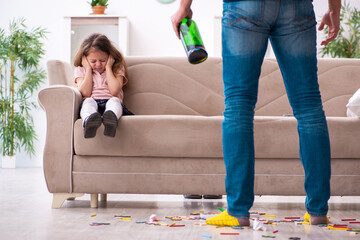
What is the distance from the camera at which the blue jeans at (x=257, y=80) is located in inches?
57.7

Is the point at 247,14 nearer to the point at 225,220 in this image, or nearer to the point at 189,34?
the point at 189,34

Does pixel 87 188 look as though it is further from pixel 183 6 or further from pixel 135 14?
pixel 135 14

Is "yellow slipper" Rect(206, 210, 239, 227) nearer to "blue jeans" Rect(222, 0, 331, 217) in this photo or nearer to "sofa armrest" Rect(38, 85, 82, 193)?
"blue jeans" Rect(222, 0, 331, 217)

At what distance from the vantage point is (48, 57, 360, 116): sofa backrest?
9.12 feet

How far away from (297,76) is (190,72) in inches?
54.3

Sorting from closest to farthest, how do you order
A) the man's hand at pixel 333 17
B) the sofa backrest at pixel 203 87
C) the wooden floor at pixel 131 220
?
the wooden floor at pixel 131 220
the man's hand at pixel 333 17
the sofa backrest at pixel 203 87

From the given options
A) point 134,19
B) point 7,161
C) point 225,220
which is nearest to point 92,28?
point 134,19

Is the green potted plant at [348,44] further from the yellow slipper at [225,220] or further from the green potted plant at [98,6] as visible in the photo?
the yellow slipper at [225,220]

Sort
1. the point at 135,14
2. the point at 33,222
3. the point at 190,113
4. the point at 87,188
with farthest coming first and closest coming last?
1. the point at 135,14
2. the point at 190,113
3. the point at 87,188
4. the point at 33,222

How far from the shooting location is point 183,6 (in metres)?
1.52

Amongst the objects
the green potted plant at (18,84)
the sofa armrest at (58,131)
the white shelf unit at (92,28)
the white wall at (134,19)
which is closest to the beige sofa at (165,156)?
the sofa armrest at (58,131)

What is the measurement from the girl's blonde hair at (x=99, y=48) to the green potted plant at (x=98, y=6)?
2.85 meters

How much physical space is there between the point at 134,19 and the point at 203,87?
10.6 ft

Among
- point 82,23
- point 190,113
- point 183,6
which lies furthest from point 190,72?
point 82,23
